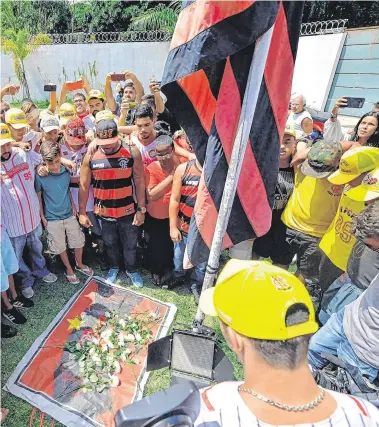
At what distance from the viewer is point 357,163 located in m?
2.86

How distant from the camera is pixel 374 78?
29.4 feet

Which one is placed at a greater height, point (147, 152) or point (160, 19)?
point (160, 19)

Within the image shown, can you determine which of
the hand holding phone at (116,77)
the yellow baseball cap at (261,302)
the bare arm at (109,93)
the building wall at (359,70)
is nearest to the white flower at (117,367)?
the yellow baseball cap at (261,302)

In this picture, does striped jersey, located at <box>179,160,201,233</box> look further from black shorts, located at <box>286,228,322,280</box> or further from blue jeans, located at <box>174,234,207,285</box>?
black shorts, located at <box>286,228,322,280</box>

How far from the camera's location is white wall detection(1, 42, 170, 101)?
16.8m

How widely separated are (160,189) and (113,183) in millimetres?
482

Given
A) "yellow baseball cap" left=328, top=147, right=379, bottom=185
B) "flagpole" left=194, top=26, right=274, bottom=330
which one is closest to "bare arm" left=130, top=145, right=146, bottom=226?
"flagpole" left=194, top=26, right=274, bottom=330

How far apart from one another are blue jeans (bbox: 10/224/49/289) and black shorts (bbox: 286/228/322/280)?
2.58 meters

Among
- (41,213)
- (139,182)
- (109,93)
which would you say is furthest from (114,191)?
(109,93)

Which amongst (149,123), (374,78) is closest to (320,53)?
(374,78)

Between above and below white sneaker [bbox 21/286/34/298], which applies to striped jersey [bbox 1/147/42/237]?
above

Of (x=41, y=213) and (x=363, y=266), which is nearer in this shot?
(x=363, y=266)

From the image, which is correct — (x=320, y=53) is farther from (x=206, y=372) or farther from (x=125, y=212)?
(x=206, y=372)

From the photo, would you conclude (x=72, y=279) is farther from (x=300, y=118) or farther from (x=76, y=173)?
(x=300, y=118)
